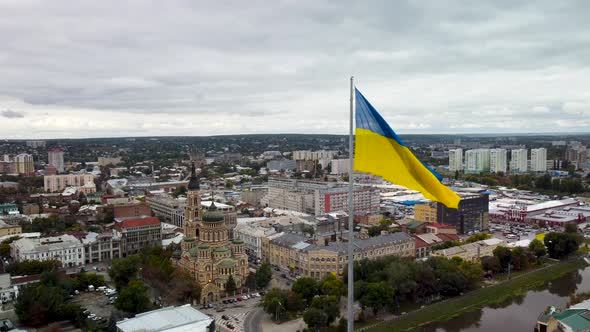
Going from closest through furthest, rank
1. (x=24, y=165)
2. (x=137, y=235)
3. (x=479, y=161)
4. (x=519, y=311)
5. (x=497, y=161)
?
1. (x=519, y=311)
2. (x=137, y=235)
3. (x=24, y=165)
4. (x=497, y=161)
5. (x=479, y=161)

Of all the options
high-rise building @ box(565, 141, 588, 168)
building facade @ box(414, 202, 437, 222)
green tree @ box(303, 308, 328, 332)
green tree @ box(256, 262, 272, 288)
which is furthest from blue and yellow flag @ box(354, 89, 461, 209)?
high-rise building @ box(565, 141, 588, 168)

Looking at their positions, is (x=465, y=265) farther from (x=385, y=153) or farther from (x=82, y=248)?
(x=82, y=248)

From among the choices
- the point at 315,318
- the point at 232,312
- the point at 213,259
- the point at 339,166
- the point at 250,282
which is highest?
the point at 339,166

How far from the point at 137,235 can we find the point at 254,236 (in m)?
8.97

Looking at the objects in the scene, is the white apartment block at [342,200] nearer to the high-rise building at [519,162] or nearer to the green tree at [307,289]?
the green tree at [307,289]

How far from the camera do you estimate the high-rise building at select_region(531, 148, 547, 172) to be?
90.5m

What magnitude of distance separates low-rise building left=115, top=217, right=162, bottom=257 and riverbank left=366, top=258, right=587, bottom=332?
20.2 meters

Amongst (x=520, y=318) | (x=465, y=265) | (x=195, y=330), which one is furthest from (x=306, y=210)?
(x=195, y=330)

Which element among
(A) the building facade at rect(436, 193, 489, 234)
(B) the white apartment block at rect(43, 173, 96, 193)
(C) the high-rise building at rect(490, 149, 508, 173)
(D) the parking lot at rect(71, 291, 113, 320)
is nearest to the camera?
(D) the parking lot at rect(71, 291, 113, 320)

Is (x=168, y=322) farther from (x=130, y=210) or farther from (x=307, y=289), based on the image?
(x=130, y=210)

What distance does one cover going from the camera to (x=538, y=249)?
3247 cm

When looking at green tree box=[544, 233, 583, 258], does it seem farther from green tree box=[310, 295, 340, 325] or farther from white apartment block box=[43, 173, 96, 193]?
white apartment block box=[43, 173, 96, 193]

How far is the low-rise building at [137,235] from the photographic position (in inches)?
1437

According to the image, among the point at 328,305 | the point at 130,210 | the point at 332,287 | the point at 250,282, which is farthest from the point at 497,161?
the point at 328,305
